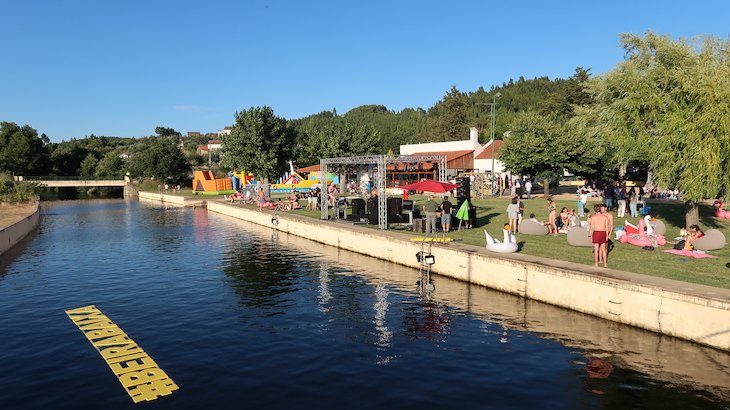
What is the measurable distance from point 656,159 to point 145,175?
104 m

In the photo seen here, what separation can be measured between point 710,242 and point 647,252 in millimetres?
2061

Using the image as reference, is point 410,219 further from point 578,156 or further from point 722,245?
point 578,156

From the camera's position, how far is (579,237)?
62.2ft

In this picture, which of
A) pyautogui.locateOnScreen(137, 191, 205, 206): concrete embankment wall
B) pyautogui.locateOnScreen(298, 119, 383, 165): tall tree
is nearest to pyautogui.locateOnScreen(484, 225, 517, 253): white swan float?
pyautogui.locateOnScreen(298, 119, 383, 165): tall tree

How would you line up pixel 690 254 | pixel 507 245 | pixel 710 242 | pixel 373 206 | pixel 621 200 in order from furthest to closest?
pixel 373 206 → pixel 621 200 → pixel 507 245 → pixel 710 242 → pixel 690 254

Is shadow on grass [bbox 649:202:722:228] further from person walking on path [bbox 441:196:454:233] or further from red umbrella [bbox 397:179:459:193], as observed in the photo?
red umbrella [bbox 397:179:459:193]

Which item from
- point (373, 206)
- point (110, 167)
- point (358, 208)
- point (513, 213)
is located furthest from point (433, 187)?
point (110, 167)

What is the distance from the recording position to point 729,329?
10.9m

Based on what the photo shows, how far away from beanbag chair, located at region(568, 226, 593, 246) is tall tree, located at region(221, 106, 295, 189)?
46.6 meters

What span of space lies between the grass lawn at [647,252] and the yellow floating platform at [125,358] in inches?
502

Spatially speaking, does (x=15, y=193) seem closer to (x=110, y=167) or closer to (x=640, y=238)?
(x=640, y=238)

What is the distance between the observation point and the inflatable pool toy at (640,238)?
1838 centimetres

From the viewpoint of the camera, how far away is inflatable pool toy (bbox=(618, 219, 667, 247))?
18.4 metres

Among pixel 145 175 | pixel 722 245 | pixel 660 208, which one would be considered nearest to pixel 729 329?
pixel 722 245
